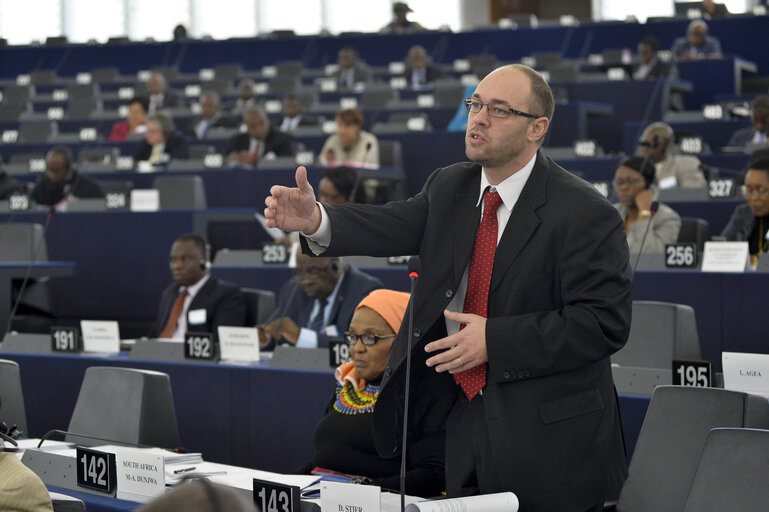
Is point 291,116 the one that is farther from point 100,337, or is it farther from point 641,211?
point 100,337

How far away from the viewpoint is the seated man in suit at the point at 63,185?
22.3 ft

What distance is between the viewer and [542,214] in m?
1.82

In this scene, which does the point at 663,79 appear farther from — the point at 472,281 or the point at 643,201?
the point at 472,281

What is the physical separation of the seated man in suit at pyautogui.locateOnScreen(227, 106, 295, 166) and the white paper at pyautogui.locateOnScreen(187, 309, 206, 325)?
304cm

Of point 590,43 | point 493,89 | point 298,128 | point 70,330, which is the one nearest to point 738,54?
point 590,43

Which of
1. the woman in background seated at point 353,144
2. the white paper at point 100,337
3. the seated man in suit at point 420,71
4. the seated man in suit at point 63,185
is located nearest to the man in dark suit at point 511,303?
the white paper at point 100,337

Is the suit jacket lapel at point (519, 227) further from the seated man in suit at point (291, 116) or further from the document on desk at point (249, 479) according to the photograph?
the seated man in suit at point (291, 116)

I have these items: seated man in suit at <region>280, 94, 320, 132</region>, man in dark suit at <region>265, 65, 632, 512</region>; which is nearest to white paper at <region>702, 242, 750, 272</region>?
man in dark suit at <region>265, 65, 632, 512</region>

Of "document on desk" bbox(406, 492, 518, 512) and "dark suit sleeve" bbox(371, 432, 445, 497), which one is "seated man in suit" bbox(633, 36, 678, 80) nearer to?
"dark suit sleeve" bbox(371, 432, 445, 497)

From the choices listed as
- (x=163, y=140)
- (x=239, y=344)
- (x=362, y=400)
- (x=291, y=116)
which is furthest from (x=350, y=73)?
(x=362, y=400)

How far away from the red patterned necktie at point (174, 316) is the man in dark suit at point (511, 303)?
276 cm

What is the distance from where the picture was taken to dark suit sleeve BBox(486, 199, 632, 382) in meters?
1.73

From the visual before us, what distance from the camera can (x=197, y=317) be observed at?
4383 mm

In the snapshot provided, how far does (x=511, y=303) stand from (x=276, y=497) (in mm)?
597
